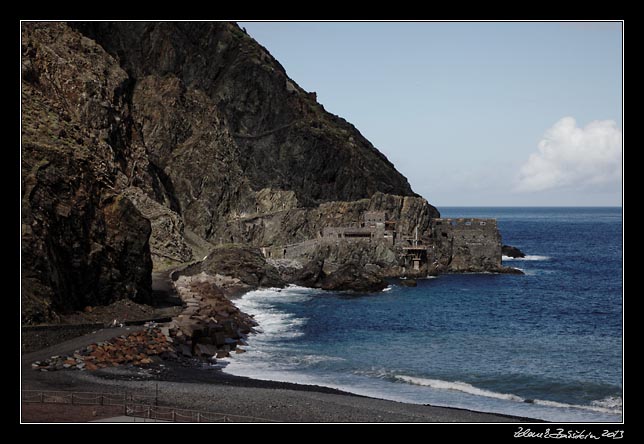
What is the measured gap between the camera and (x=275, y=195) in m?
144

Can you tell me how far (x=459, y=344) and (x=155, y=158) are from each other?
9284 cm

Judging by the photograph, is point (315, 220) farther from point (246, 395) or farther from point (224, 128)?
point (246, 395)

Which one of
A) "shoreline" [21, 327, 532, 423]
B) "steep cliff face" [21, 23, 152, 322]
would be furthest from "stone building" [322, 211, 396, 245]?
"shoreline" [21, 327, 532, 423]

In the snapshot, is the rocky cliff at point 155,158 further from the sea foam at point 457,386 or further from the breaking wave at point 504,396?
the breaking wave at point 504,396

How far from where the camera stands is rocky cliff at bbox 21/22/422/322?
53.9 metres

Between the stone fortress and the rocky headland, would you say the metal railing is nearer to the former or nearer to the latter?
the rocky headland

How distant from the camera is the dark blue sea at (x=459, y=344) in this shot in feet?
147

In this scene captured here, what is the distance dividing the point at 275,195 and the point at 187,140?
19.6m

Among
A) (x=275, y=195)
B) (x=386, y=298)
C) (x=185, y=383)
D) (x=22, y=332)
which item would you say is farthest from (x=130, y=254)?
(x=275, y=195)

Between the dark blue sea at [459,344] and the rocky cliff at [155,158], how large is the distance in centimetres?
1311

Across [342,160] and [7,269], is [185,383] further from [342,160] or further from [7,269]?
[342,160]

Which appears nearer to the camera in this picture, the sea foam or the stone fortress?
the sea foam

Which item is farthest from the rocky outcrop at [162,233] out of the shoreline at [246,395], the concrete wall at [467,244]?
the shoreline at [246,395]

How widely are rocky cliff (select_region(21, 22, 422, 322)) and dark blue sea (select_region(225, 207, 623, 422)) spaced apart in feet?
43.0
